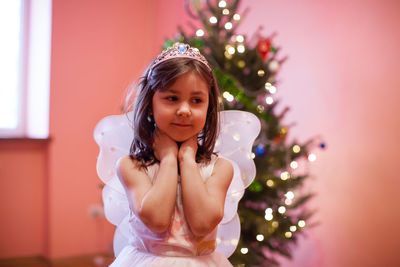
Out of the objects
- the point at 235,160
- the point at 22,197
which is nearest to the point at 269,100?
the point at 235,160

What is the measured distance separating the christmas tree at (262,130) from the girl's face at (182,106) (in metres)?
1.11

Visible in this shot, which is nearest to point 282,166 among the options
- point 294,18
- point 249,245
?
point 249,245

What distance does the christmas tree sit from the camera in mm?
2193

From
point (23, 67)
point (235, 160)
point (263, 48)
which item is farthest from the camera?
point (23, 67)

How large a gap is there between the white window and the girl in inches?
102

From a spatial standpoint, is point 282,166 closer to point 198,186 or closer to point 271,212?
point 271,212

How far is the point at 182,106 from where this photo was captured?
3.33 feet

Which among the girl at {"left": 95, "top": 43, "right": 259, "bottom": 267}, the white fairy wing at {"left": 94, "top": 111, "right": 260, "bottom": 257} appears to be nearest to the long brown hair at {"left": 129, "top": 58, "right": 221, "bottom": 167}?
the girl at {"left": 95, "top": 43, "right": 259, "bottom": 267}

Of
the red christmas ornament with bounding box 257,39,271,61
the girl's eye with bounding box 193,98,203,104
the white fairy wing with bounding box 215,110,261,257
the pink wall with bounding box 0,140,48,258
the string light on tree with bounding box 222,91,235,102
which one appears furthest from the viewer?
the pink wall with bounding box 0,140,48,258

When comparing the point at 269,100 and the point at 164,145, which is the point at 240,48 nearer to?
the point at 269,100

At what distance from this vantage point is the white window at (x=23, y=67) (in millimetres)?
3477

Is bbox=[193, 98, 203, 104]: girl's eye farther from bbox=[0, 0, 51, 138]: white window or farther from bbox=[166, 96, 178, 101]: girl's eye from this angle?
bbox=[0, 0, 51, 138]: white window

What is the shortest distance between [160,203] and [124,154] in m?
0.49

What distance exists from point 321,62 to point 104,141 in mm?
1738
